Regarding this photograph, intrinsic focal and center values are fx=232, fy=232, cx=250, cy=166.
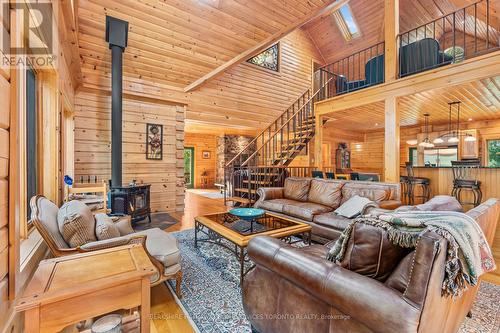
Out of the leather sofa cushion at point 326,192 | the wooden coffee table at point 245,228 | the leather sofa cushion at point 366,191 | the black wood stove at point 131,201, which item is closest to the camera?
the wooden coffee table at point 245,228

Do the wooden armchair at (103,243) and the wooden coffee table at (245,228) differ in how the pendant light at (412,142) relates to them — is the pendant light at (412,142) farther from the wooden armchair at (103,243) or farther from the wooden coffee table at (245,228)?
the wooden armchair at (103,243)

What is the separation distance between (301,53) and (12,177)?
9.01 m

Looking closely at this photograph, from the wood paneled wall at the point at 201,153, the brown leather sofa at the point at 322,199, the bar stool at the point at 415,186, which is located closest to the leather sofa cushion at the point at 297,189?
the brown leather sofa at the point at 322,199

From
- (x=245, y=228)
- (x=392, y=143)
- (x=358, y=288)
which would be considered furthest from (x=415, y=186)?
(x=358, y=288)

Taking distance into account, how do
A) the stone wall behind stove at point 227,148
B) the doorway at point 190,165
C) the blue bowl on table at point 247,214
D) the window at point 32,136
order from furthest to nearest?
1. the doorway at point 190,165
2. the stone wall behind stove at point 227,148
3. the blue bowl on table at point 247,214
4. the window at point 32,136

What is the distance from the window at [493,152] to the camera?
6953mm

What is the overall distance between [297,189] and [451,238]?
3447mm

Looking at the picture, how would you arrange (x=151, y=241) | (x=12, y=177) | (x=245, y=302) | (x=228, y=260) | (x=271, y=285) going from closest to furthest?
(x=12, y=177) < (x=271, y=285) < (x=245, y=302) < (x=151, y=241) < (x=228, y=260)

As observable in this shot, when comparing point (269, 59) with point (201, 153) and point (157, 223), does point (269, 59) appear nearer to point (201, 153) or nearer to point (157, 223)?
point (201, 153)

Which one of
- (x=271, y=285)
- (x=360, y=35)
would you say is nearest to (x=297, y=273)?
(x=271, y=285)

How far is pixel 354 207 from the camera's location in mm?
3176

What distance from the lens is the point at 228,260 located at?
109 inches

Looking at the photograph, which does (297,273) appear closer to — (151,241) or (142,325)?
(142,325)

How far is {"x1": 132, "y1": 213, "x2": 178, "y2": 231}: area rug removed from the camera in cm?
433
